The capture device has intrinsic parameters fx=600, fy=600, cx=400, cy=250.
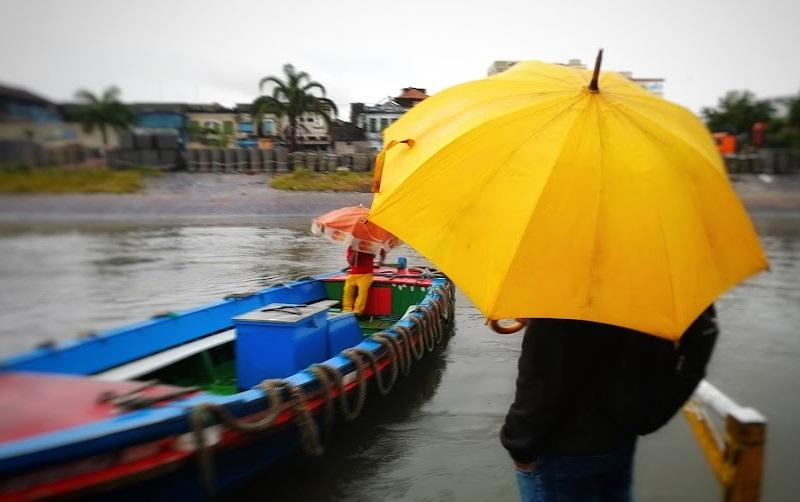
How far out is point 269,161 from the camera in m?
7.98

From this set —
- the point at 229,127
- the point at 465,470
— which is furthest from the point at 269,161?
the point at 465,470

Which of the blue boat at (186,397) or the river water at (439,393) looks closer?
the blue boat at (186,397)

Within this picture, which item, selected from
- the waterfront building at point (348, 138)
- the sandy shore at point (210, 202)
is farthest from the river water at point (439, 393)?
the waterfront building at point (348, 138)

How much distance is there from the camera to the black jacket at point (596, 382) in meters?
1.74

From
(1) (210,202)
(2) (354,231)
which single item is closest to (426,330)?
(2) (354,231)

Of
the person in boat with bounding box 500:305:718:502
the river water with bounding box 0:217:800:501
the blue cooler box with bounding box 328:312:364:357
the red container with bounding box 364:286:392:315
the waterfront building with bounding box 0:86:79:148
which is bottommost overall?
the river water with bounding box 0:217:800:501

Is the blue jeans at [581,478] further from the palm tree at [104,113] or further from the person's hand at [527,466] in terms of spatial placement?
the palm tree at [104,113]

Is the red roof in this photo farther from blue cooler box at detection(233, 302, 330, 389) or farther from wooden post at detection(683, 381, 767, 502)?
wooden post at detection(683, 381, 767, 502)

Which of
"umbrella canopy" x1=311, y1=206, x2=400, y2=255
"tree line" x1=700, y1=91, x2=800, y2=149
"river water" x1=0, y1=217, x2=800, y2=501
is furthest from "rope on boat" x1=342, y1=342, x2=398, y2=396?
"tree line" x1=700, y1=91, x2=800, y2=149

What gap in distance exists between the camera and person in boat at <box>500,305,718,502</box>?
1.74 m

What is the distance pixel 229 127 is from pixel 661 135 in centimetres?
403

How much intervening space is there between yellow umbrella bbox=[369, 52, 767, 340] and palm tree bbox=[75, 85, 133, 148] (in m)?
1.43

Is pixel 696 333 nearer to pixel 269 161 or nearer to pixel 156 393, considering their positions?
pixel 156 393

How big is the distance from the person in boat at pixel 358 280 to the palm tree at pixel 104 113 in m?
4.49
